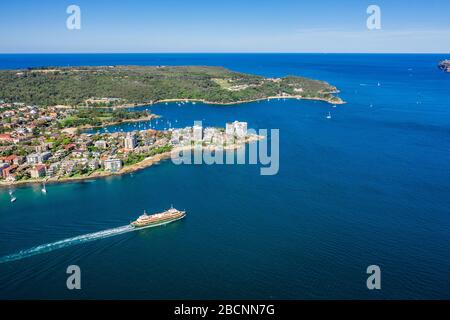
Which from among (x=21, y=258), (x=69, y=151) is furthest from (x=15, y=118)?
(x=21, y=258)

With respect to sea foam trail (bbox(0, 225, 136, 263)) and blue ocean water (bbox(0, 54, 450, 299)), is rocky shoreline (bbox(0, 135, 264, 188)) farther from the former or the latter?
sea foam trail (bbox(0, 225, 136, 263))

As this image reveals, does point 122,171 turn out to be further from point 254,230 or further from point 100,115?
point 100,115

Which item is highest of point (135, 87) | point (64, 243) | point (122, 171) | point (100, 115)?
point (135, 87)

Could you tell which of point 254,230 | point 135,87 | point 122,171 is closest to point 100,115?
point 135,87

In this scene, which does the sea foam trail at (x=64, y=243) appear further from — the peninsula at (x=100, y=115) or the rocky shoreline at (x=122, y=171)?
the peninsula at (x=100, y=115)

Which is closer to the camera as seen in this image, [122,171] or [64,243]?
[64,243]
